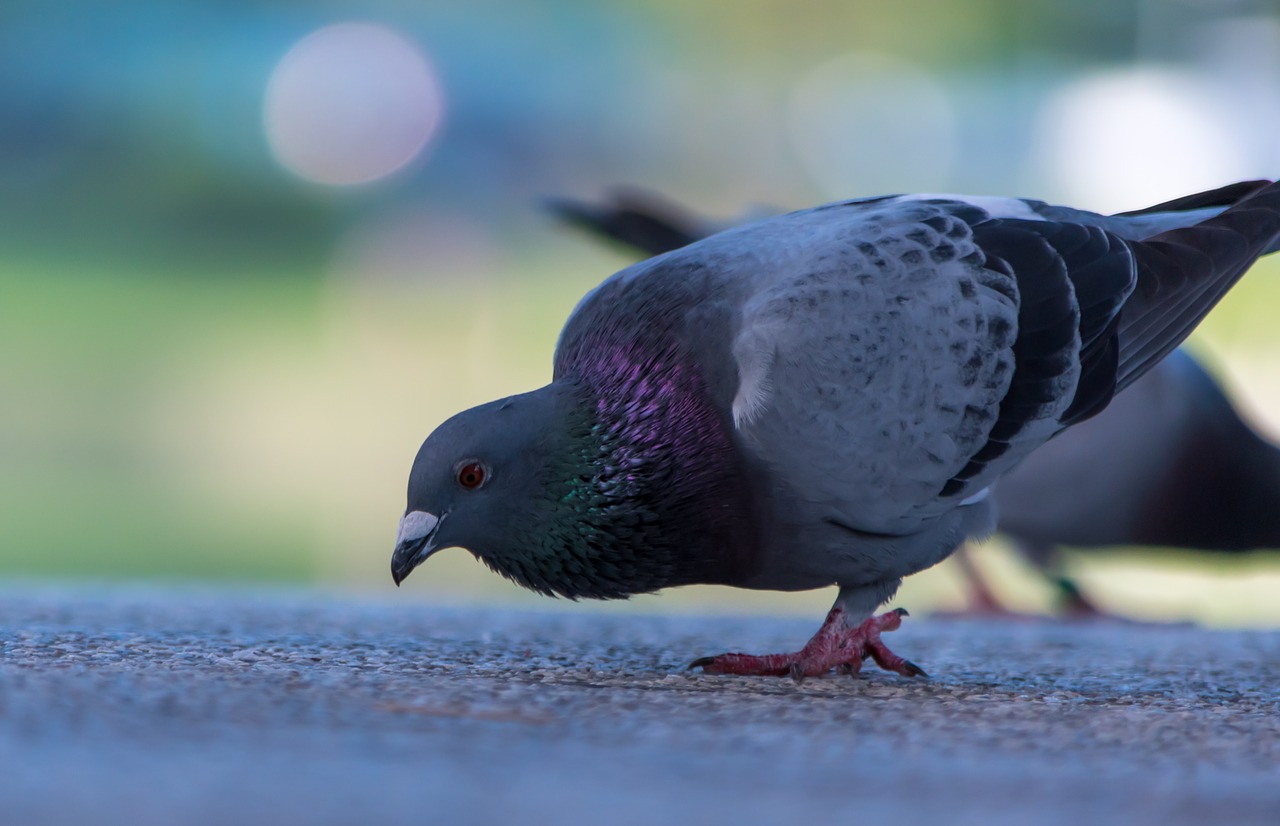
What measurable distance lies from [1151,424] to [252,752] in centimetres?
381

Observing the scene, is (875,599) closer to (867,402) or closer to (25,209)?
(867,402)

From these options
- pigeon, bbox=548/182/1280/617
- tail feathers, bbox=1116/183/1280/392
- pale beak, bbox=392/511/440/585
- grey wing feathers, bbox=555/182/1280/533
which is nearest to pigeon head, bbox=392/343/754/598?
pale beak, bbox=392/511/440/585

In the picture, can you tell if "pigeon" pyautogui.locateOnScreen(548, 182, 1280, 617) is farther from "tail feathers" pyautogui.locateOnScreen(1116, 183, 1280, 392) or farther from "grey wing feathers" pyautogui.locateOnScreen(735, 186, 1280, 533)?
"grey wing feathers" pyautogui.locateOnScreen(735, 186, 1280, 533)

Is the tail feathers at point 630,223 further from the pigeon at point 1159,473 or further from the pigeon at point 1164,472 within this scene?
the pigeon at point 1164,472

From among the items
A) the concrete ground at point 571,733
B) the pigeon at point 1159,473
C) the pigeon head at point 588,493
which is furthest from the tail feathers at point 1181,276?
the pigeon at point 1159,473

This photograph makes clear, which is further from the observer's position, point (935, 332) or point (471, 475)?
point (935, 332)

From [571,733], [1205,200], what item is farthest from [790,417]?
[1205,200]

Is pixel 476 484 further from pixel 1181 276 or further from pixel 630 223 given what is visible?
pixel 630 223

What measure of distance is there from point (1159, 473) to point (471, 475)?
3100mm

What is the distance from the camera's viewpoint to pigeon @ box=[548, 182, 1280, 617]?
481 cm

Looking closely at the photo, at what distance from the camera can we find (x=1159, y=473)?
4902 millimetres

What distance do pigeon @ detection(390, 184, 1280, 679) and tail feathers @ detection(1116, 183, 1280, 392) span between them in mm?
95

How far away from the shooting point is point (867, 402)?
103 inches

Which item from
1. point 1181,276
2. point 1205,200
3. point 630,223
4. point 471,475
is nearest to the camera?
point 471,475
